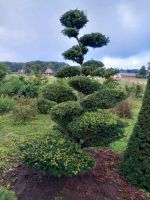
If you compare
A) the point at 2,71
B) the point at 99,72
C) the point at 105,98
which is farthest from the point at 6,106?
the point at 105,98

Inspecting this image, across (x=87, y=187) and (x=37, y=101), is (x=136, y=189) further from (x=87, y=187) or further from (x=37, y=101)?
(x=37, y=101)

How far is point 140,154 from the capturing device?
6852mm

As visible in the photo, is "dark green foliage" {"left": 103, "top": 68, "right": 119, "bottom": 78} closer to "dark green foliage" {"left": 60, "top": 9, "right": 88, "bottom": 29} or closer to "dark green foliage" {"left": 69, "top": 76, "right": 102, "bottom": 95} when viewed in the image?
"dark green foliage" {"left": 69, "top": 76, "right": 102, "bottom": 95}

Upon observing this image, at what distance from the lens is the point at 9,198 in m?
3.21

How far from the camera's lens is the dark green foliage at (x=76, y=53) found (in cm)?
822

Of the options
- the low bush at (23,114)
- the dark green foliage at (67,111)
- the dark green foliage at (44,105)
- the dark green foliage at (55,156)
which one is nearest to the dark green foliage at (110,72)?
the dark green foliage at (67,111)

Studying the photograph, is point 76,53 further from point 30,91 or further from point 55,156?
point 30,91

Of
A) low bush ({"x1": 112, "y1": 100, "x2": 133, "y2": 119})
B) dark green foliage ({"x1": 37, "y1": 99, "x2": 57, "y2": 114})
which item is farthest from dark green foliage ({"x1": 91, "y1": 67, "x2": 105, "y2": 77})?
low bush ({"x1": 112, "y1": 100, "x2": 133, "y2": 119})

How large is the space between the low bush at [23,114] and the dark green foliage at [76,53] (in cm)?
450

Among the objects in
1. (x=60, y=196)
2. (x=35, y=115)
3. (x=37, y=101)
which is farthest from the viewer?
(x=37, y=101)

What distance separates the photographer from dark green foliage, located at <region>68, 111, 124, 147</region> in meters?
6.59

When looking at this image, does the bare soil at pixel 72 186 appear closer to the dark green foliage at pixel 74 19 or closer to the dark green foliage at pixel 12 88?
the dark green foliage at pixel 74 19

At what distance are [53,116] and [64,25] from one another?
2153 millimetres

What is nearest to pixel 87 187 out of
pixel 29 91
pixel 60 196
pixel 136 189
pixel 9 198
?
pixel 60 196
